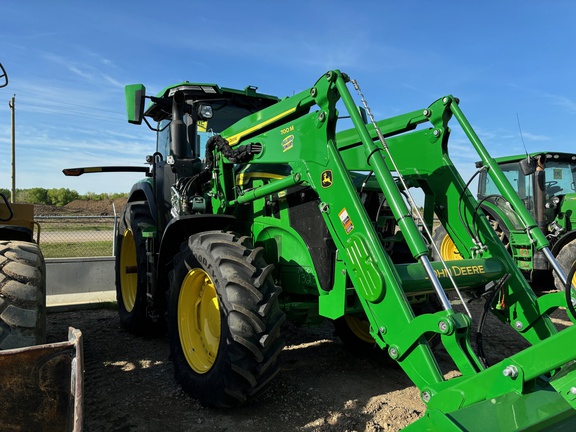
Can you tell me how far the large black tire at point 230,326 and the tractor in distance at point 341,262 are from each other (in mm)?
11

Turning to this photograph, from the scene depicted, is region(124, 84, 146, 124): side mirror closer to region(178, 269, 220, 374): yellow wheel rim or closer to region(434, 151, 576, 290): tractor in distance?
region(178, 269, 220, 374): yellow wheel rim

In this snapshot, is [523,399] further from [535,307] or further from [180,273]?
[180,273]

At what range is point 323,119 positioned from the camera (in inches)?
129

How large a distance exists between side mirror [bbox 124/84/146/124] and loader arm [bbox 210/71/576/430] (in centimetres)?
91

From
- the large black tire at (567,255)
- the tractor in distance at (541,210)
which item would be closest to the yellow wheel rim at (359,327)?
the tractor in distance at (541,210)

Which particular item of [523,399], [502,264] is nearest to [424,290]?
[502,264]

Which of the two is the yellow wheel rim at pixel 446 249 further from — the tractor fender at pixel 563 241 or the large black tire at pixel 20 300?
the large black tire at pixel 20 300

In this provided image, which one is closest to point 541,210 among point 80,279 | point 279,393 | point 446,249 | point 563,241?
point 563,241

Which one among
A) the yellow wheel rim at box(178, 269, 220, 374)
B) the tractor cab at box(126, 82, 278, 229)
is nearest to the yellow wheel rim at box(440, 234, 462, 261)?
the tractor cab at box(126, 82, 278, 229)

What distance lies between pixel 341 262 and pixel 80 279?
615 centimetres

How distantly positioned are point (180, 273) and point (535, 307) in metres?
2.72

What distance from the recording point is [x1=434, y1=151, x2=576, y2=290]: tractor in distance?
25.9ft

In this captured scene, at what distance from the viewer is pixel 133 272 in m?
5.98

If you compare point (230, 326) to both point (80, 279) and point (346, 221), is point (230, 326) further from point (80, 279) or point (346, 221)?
point (80, 279)
